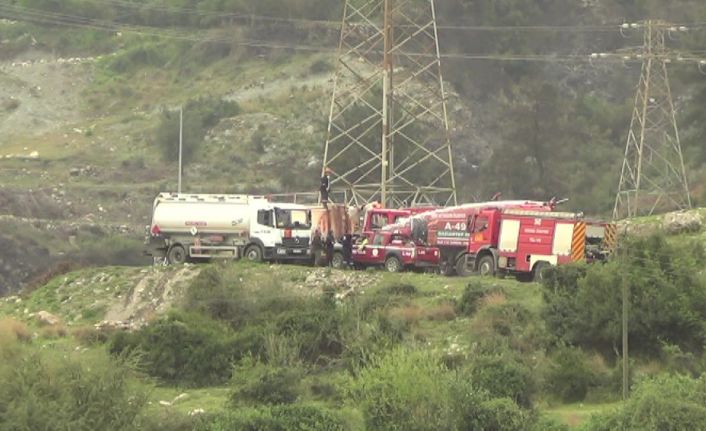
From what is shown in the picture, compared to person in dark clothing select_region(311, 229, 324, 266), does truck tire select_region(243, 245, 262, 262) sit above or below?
below

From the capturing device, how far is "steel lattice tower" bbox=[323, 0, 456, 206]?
63875mm

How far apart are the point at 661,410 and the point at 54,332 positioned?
24594 millimetres

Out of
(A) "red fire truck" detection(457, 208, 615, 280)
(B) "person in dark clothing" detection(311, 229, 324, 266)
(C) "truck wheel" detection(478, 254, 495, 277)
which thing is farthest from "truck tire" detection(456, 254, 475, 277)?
(B) "person in dark clothing" detection(311, 229, 324, 266)

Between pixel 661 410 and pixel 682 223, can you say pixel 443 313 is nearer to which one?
pixel 682 223

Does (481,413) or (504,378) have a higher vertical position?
(504,378)

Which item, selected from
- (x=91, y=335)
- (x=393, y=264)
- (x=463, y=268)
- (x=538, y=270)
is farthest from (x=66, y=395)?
(x=393, y=264)

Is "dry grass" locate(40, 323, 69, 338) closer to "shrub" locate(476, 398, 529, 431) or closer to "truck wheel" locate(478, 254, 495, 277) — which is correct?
"truck wheel" locate(478, 254, 495, 277)

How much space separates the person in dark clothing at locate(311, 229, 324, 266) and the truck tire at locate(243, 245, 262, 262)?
2.04 meters

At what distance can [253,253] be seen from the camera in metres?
58.0

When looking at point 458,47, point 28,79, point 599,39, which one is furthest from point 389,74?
point 28,79

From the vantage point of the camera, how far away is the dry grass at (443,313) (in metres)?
45.8

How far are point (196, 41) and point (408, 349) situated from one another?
260ft

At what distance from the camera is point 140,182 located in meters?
96.7

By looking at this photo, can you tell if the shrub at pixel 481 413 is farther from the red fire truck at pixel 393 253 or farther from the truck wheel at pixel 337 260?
the truck wheel at pixel 337 260
